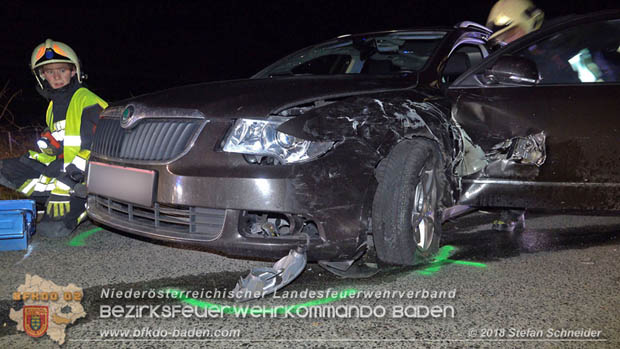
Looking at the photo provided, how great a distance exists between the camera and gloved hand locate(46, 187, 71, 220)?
448 cm

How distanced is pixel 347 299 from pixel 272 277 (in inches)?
17.1

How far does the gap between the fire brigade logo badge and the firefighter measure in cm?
166

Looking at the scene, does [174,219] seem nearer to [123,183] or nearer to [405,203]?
[123,183]

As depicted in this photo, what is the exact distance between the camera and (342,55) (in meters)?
4.86

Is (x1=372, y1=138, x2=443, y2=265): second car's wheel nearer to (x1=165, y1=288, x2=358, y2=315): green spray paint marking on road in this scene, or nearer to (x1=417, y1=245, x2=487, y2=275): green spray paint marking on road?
(x1=417, y1=245, x2=487, y2=275): green spray paint marking on road

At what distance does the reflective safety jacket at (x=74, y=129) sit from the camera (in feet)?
15.0

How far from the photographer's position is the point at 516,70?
3.50m

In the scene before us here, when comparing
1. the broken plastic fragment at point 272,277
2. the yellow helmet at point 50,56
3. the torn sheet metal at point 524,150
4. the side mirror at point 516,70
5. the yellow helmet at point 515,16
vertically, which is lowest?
the broken plastic fragment at point 272,277

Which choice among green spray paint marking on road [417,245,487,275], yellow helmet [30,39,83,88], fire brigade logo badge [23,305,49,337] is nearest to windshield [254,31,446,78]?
green spray paint marking on road [417,245,487,275]

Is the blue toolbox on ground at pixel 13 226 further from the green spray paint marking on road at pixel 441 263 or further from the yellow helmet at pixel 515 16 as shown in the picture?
the yellow helmet at pixel 515 16

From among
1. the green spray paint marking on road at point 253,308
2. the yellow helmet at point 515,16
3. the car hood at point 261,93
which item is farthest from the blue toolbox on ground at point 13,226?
Result: the yellow helmet at point 515,16

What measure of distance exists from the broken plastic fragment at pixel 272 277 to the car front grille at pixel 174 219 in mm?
307

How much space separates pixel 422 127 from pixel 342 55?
168cm

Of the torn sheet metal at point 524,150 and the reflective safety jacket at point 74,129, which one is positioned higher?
the torn sheet metal at point 524,150
